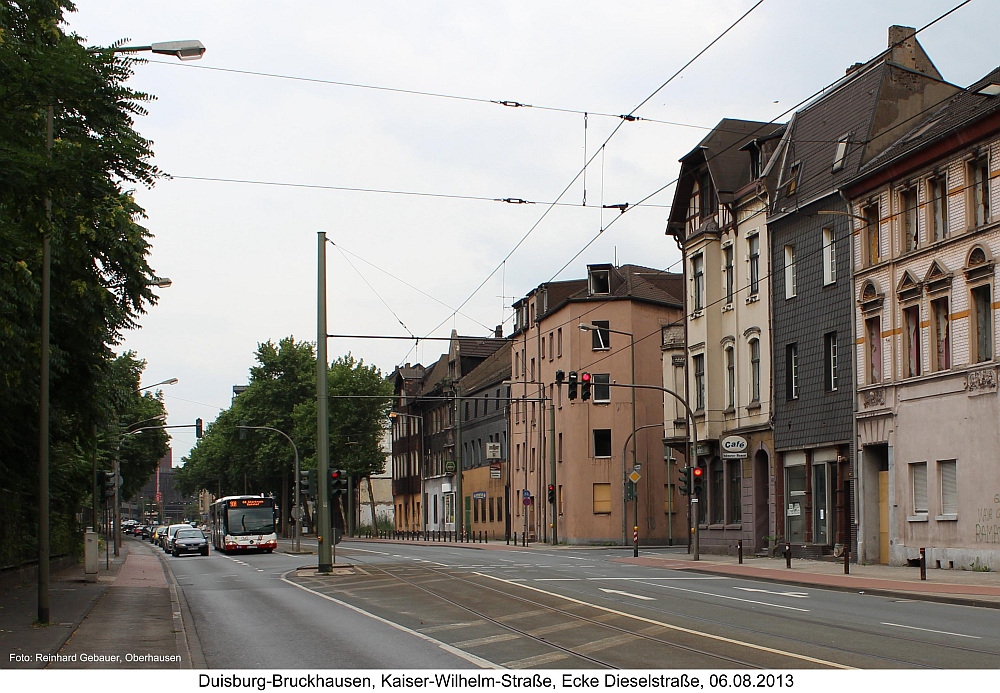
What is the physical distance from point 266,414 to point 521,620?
84421 mm

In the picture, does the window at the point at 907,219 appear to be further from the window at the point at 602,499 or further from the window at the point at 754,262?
the window at the point at 602,499

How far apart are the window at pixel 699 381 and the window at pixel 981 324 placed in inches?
685

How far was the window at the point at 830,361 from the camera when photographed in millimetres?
39156

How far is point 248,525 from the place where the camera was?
62.2 meters

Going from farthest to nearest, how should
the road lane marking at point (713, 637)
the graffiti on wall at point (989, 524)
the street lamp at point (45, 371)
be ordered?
the graffiti on wall at point (989, 524), the street lamp at point (45, 371), the road lane marking at point (713, 637)

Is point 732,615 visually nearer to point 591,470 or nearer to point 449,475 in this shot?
point 591,470

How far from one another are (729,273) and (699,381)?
4.76 meters

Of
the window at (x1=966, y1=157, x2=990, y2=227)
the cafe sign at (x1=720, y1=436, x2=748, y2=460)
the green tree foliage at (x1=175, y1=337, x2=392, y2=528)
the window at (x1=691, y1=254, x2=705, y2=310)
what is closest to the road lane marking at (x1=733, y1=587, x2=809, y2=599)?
the window at (x1=966, y1=157, x2=990, y2=227)

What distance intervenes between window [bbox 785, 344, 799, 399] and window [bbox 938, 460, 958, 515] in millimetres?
8941

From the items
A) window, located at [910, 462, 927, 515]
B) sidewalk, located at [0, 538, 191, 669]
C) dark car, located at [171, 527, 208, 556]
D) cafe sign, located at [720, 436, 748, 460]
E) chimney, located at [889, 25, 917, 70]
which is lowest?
dark car, located at [171, 527, 208, 556]

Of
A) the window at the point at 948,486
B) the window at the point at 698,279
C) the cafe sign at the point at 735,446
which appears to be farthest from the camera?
the window at the point at 698,279

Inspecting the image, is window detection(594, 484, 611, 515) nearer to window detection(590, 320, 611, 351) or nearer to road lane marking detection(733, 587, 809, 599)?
window detection(590, 320, 611, 351)

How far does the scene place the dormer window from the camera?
223 ft

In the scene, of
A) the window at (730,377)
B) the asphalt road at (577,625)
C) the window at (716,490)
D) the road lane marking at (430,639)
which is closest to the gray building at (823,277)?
the window at (730,377)
